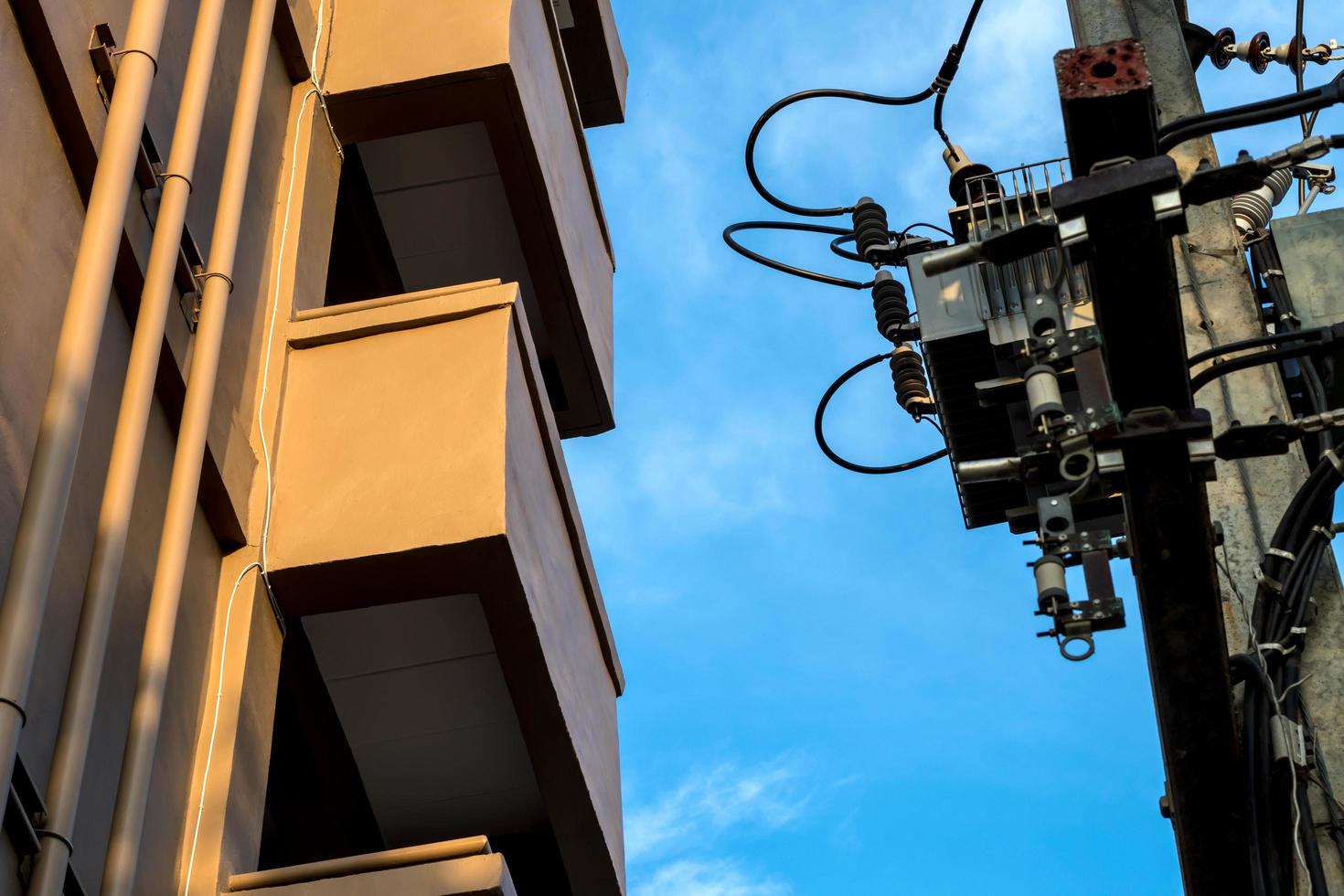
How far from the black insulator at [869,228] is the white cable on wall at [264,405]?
11.0 feet

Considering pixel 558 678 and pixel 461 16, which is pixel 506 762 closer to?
pixel 558 678

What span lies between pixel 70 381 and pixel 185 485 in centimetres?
99

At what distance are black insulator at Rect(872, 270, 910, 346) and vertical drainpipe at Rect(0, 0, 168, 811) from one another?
204 inches

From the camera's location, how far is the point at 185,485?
20.6 ft

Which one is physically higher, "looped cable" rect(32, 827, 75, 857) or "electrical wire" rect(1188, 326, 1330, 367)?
"electrical wire" rect(1188, 326, 1330, 367)

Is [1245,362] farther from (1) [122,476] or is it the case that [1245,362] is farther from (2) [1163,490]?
(1) [122,476]

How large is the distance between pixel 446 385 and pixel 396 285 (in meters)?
3.18

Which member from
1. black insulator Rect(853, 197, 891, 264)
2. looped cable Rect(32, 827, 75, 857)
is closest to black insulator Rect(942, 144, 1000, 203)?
black insulator Rect(853, 197, 891, 264)

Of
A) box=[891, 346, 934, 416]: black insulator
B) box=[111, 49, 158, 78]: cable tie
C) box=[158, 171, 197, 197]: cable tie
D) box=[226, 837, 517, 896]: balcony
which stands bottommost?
box=[226, 837, 517, 896]: balcony

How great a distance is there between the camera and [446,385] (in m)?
7.69

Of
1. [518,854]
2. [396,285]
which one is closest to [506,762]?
[518,854]

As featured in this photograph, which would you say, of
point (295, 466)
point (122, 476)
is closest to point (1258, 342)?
point (295, 466)

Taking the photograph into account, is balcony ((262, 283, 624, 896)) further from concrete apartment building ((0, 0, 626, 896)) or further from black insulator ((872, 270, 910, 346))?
black insulator ((872, 270, 910, 346))

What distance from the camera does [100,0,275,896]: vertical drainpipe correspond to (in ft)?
17.9
